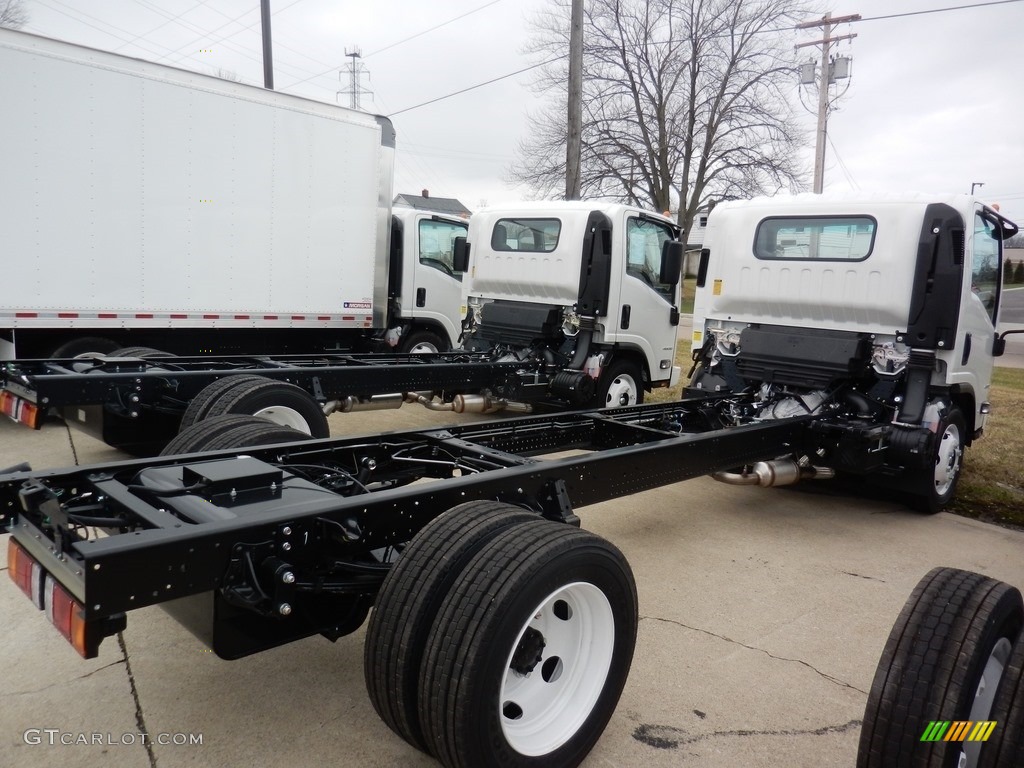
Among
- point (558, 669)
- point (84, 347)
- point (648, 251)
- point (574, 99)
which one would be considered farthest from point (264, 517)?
point (574, 99)

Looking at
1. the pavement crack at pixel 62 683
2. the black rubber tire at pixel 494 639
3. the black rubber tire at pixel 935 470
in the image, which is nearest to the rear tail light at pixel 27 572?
the pavement crack at pixel 62 683

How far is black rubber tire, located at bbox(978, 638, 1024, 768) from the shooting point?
2.05m

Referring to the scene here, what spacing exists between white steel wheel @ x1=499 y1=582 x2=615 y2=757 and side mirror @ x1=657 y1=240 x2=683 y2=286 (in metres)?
6.34

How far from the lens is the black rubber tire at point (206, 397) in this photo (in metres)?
5.08

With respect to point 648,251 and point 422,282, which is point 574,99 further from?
point 648,251

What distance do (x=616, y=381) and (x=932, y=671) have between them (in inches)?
261

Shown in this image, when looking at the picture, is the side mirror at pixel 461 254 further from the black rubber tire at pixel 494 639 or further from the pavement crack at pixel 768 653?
the black rubber tire at pixel 494 639

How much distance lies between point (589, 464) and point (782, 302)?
136 inches

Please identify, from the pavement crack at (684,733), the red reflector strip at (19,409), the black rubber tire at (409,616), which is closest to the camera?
the black rubber tire at (409,616)

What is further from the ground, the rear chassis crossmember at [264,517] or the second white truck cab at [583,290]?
the second white truck cab at [583,290]

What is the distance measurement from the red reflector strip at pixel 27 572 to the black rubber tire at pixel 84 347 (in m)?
5.69

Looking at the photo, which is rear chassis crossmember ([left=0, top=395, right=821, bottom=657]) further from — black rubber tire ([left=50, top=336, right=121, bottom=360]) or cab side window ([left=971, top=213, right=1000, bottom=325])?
black rubber tire ([left=50, top=336, right=121, bottom=360])

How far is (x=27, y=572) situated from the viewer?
2.41 metres

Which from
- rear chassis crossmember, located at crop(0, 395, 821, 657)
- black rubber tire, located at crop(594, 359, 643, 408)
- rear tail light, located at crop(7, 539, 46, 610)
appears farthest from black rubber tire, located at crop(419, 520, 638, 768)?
black rubber tire, located at crop(594, 359, 643, 408)
